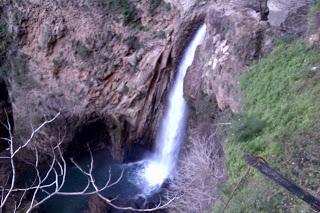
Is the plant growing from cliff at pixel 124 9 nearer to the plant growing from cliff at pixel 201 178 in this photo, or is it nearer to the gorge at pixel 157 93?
the gorge at pixel 157 93

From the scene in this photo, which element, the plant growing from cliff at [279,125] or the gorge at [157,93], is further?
A: the gorge at [157,93]

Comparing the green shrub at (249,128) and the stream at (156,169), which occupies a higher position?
the green shrub at (249,128)

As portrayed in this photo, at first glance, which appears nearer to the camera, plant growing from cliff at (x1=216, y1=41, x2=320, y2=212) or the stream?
plant growing from cliff at (x1=216, y1=41, x2=320, y2=212)

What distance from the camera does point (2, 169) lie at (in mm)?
20219

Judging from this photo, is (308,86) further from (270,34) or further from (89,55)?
(89,55)

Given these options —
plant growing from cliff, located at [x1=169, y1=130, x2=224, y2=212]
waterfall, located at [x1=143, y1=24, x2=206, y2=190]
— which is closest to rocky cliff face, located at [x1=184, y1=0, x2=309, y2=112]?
waterfall, located at [x1=143, y1=24, x2=206, y2=190]

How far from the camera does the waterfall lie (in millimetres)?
19161

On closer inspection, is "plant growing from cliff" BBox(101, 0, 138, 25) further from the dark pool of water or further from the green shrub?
the green shrub

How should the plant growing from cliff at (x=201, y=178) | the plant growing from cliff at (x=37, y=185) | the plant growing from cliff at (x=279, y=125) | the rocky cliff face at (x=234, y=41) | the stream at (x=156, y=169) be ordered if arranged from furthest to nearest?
the stream at (x=156, y=169)
the rocky cliff face at (x=234, y=41)
the plant growing from cliff at (x=201, y=178)
the plant growing from cliff at (x=279, y=125)
the plant growing from cliff at (x=37, y=185)

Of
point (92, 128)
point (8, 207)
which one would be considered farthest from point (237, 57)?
point (8, 207)

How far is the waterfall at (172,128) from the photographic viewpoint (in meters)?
19.2

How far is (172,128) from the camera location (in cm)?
1972

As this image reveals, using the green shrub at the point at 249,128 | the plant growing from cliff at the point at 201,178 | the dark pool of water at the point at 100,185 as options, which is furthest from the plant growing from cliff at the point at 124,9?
the green shrub at the point at 249,128

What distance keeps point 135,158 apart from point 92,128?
8.98 feet
